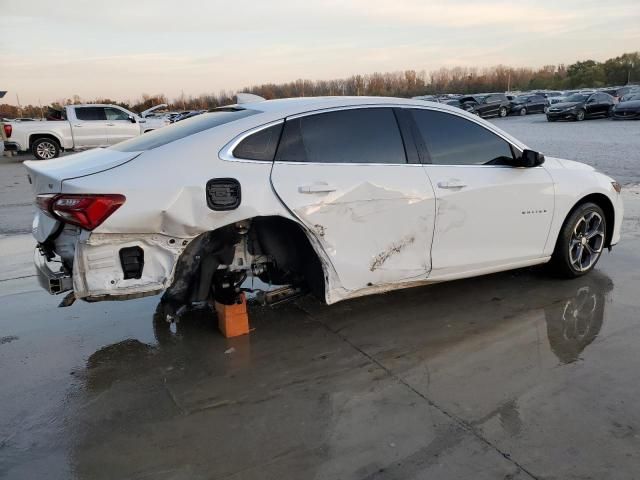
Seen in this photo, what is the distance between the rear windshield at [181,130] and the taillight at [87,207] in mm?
544

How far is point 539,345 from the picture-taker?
3.89m

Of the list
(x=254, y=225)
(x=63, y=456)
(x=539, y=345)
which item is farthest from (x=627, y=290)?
(x=63, y=456)

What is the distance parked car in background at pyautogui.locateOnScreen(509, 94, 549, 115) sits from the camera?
126 feet

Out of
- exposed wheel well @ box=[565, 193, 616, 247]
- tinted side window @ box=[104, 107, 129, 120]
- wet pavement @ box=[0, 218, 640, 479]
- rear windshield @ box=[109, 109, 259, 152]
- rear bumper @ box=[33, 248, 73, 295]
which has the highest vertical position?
tinted side window @ box=[104, 107, 129, 120]

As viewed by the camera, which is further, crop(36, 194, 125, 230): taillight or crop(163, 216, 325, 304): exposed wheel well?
crop(163, 216, 325, 304): exposed wheel well

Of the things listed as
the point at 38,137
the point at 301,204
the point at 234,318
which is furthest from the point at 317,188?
the point at 38,137

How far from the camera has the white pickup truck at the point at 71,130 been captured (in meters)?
18.0

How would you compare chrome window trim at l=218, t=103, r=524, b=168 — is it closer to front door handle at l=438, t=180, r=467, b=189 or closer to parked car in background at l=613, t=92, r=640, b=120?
front door handle at l=438, t=180, r=467, b=189

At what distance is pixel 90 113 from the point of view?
18.8 meters

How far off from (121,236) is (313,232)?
1.24 metres

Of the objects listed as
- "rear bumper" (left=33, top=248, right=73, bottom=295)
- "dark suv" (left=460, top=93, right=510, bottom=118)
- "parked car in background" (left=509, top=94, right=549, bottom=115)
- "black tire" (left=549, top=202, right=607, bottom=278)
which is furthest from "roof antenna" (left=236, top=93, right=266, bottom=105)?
"parked car in background" (left=509, top=94, right=549, bottom=115)

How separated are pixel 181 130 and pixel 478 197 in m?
2.34

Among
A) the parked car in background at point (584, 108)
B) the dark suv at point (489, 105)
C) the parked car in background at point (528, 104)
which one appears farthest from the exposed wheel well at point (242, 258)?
the parked car in background at point (528, 104)

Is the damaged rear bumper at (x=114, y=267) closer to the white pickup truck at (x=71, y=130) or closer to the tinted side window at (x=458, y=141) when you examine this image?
the tinted side window at (x=458, y=141)
